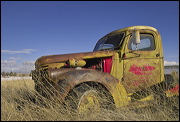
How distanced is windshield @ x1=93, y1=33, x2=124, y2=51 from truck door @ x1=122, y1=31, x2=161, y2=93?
259mm

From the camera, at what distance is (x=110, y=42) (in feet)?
15.4

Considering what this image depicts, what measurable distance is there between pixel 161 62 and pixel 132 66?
2.53ft

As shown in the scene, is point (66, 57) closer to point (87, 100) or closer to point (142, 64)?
point (87, 100)

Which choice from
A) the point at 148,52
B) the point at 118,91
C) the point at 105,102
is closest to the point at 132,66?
the point at 148,52

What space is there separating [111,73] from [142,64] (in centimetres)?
78

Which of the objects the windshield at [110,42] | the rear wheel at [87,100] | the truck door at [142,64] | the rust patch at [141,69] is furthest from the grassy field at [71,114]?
the windshield at [110,42]

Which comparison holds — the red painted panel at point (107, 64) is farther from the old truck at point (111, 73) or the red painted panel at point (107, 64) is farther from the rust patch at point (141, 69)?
the rust patch at point (141, 69)

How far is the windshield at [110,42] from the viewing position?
14.7ft

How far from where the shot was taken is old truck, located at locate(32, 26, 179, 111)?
138 inches

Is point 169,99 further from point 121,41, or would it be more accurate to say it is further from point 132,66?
point 121,41

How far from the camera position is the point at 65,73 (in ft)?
11.9

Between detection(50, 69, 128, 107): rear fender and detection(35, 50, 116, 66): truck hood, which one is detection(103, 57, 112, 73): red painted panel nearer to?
detection(35, 50, 116, 66): truck hood

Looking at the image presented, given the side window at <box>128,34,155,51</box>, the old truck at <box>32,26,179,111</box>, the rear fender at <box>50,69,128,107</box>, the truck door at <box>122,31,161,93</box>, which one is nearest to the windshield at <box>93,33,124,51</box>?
the old truck at <box>32,26,179,111</box>

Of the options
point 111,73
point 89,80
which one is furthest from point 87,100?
point 111,73
